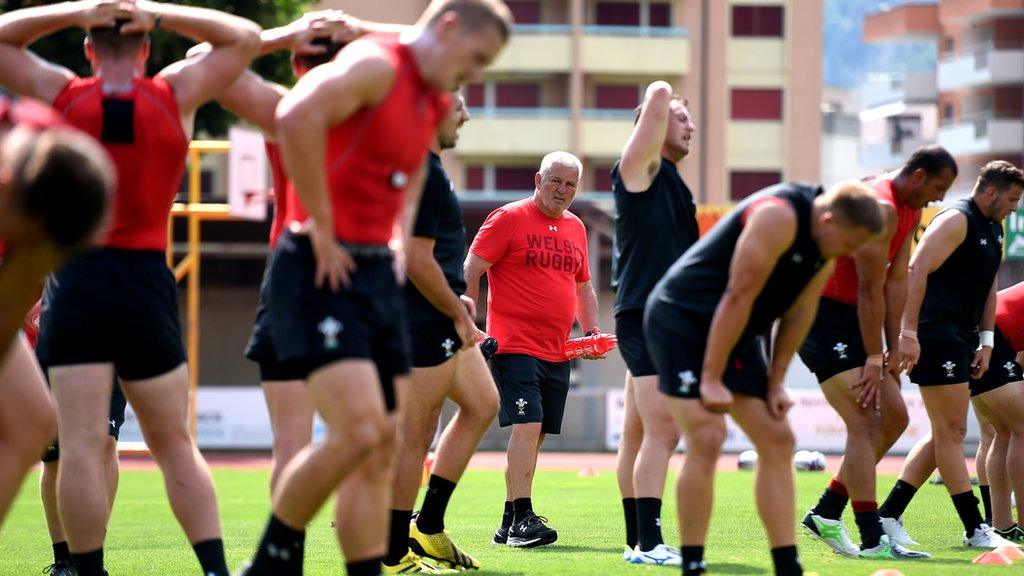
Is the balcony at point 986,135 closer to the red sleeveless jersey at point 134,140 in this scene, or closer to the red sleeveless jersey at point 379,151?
the red sleeveless jersey at point 134,140

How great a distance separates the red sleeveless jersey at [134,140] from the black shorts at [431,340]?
1.85m

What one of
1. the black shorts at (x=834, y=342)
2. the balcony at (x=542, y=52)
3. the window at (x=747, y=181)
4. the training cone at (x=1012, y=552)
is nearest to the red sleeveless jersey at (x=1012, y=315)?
the black shorts at (x=834, y=342)

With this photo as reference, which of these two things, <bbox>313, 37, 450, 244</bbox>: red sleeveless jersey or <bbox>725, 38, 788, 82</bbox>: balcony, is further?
<bbox>725, 38, 788, 82</bbox>: balcony

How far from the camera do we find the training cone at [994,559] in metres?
7.79

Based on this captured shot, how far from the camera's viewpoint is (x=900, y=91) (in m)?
89.8

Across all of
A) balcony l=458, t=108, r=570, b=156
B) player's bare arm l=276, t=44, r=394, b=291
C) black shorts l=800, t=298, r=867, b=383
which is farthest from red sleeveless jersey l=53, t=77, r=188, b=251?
balcony l=458, t=108, r=570, b=156

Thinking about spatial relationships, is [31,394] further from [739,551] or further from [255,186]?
[255,186]

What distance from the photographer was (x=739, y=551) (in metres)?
8.59

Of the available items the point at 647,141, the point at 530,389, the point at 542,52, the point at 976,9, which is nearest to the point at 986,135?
the point at 976,9

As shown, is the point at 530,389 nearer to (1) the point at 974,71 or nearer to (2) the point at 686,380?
(2) the point at 686,380

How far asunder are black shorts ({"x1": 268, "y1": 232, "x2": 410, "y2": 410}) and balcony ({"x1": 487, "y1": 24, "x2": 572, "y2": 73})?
168 feet

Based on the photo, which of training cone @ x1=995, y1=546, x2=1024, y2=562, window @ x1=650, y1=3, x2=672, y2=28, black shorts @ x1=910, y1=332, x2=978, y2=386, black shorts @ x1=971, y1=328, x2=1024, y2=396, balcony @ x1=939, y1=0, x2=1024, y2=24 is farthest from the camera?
balcony @ x1=939, y1=0, x2=1024, y2=24

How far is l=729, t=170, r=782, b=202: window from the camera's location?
5838 cm

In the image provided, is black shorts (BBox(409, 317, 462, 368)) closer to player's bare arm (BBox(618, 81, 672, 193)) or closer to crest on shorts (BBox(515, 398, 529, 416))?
player's bare arm (BBox(618, 81, 672, 193))
